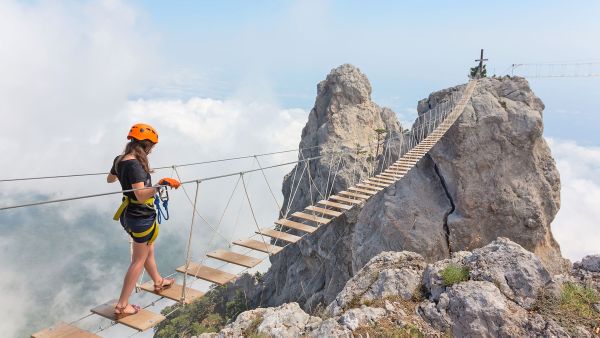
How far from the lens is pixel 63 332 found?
3797 mm

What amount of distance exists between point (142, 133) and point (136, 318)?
1.92m

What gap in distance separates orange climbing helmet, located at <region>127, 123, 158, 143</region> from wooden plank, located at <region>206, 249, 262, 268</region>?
216 centimetres

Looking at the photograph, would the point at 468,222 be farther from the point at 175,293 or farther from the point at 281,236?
the point at 175,293

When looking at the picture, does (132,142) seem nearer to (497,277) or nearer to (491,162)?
(497,277)

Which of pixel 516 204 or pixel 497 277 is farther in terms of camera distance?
pixel 516 204

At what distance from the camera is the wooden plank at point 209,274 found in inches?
193

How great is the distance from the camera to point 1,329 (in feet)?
336

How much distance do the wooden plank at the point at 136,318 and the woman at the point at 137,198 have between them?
0.23 feet

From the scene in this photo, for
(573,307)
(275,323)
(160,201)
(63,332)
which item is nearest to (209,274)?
(275,323)

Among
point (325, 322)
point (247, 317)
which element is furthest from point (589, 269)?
point (247, 317)

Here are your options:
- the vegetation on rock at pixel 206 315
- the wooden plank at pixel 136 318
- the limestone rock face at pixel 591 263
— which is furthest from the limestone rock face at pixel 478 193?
the vegetation on rock at pixel 206 315

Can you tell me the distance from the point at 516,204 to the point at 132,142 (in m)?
15.3

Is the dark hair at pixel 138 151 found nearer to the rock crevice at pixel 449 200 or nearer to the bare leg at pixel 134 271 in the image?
the bare leg at pixel 134 271

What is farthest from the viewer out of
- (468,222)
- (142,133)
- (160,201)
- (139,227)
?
(468,222)
